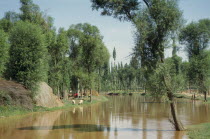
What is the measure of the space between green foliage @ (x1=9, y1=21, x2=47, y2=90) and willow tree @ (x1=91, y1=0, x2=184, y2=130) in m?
16.5

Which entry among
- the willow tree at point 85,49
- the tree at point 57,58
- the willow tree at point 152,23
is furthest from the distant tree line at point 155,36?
the willow tree at point 85,49

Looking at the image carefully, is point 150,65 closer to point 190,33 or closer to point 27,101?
point 27,101

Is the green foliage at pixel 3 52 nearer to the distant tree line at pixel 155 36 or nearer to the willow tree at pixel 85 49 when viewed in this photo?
the distant tree line at pixel 155 36

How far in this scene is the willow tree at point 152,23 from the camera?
18.2 m

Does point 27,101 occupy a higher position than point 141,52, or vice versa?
point 141,52

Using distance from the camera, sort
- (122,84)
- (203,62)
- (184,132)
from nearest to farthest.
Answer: (184,132) < (203,62) < (122,84)

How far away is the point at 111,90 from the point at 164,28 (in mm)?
112279

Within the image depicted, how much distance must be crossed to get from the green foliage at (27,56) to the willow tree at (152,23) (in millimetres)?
16548

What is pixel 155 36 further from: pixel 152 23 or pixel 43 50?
pixel 43 50

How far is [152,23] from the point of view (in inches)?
749

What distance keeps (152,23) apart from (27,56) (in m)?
20.4

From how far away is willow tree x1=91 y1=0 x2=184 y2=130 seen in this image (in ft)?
59.9

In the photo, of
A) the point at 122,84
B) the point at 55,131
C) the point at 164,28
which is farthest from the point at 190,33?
the point at 122,84

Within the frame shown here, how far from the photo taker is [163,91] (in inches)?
710
